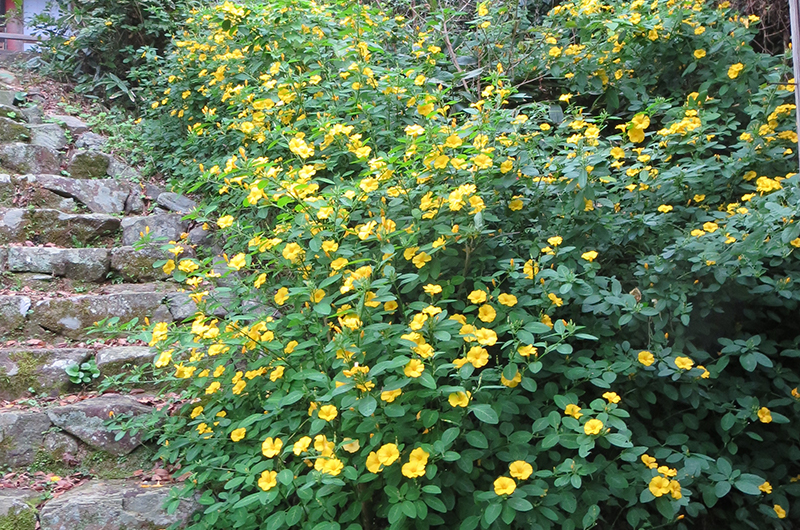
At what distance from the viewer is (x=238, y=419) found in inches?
81.7

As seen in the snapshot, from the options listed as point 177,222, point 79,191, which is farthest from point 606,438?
point 79,191

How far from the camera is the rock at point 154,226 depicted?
3809 mm

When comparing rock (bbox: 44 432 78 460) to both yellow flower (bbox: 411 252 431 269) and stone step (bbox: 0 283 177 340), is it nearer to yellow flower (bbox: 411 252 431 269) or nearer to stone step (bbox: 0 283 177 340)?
stone step (bbox: 0 283 177 340)

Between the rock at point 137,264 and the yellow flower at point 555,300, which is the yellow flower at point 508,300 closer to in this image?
the yellow flower at point 555,300

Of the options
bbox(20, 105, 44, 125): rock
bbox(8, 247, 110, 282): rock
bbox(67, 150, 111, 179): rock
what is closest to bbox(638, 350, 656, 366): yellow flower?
bbox(8, 247, 110, 282): rock

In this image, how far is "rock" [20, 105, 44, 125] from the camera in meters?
4.98

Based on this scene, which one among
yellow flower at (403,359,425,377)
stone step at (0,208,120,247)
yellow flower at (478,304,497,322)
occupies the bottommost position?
stone step at (0,208,120,247)

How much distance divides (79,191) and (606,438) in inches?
154

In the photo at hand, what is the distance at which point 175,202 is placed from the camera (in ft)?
13.6

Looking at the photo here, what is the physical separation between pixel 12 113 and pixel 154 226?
6.85 ft

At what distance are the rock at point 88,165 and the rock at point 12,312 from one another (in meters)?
1.62

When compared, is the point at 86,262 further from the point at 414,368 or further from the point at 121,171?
the point at 414,368

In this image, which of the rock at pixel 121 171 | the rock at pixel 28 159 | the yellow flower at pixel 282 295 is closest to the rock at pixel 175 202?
the rock at pixel 121 171

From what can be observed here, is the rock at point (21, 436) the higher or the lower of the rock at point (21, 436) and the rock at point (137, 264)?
the lower
